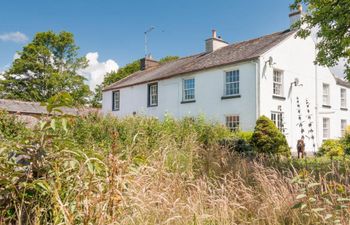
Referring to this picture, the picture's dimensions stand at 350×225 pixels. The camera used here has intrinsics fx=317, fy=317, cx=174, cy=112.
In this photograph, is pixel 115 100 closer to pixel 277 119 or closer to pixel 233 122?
pixel 233 122

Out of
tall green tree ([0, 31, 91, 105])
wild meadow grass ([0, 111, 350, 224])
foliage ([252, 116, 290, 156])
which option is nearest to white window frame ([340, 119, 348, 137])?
foliage ([252, 116, 290, 156])

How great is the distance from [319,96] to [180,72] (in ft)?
30.7

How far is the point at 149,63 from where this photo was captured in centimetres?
3030

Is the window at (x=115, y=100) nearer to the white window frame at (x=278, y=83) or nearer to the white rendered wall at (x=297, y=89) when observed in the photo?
the white window frame at (x=278, y=83)

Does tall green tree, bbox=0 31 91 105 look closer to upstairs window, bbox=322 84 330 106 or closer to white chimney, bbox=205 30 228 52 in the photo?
white chimney, bbox=205 30 228 52

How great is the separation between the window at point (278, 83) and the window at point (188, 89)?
16.7 ft

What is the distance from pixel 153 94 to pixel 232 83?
7.38 meters

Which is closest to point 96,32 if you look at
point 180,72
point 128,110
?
point 180,72

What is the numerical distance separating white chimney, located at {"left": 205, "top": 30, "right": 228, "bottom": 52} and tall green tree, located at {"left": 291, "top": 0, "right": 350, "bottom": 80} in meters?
10.5

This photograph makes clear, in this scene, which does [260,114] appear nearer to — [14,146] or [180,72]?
[180,72]

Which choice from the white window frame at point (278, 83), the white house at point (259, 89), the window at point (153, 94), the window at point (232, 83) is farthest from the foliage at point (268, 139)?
the window at point (153, 94)

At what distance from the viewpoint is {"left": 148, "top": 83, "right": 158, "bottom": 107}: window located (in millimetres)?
23484

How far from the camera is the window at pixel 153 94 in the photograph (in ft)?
77.0

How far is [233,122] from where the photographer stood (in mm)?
18125
